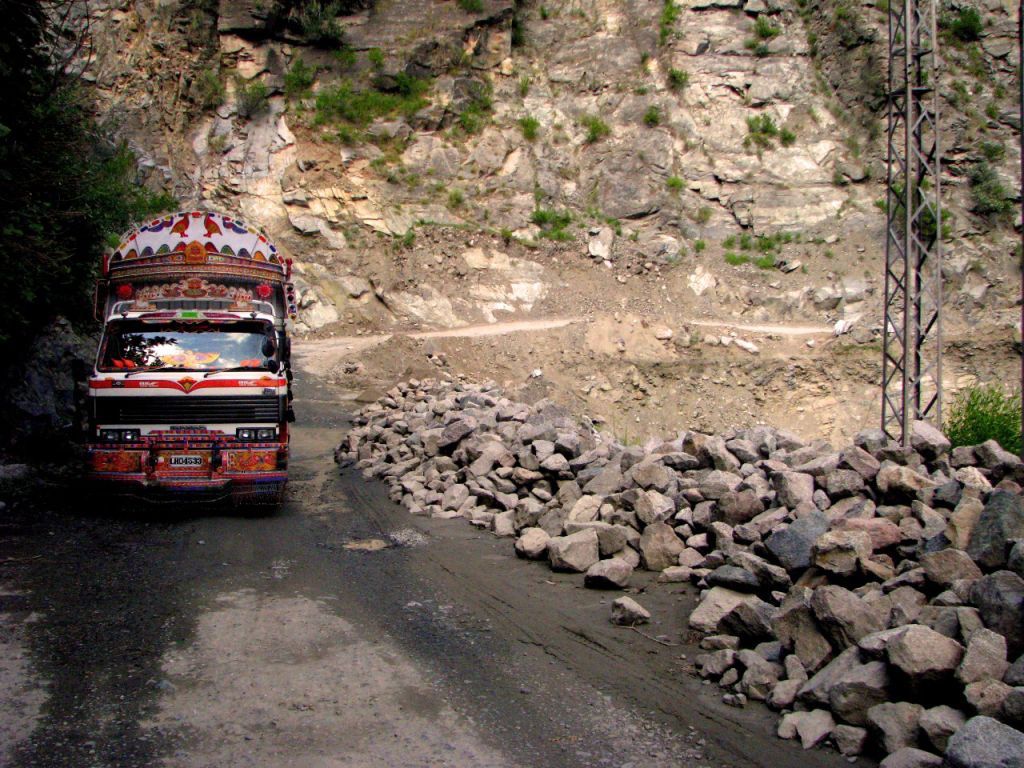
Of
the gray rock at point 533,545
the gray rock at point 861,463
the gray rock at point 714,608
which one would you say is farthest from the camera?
the gray rock at point 533,545

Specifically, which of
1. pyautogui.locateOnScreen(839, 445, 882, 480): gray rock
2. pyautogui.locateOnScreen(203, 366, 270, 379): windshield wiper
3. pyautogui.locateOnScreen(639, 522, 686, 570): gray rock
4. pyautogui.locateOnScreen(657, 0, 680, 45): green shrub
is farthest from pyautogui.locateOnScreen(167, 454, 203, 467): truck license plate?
pyautogui.locateOnScreen(657, 0, 680, 45): green shrub

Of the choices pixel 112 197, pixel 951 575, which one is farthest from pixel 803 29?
pixel 951 575

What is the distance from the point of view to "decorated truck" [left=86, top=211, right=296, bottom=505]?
10289 mm

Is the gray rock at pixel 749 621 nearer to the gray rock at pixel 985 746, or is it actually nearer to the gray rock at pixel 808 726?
the gray rock at pixel 808 726

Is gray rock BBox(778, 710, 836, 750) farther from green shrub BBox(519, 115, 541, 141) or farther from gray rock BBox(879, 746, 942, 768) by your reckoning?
Answer: green shrub BBox(519, 115, 541, 141)

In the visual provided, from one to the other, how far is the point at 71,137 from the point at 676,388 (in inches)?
806

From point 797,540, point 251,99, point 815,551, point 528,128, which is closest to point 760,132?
point 528,128

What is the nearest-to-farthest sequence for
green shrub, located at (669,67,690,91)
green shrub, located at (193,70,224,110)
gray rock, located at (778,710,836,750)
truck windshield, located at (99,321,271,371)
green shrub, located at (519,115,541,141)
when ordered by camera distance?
gray rock, located at (778,710,836,750), truck windshield, located at (99,321,271,371), green shrub, located at (193,70,224,110), green shrub, located at (519,115,541,141), green shrub, located at (669,67,690,91)

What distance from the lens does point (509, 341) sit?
28.1 m

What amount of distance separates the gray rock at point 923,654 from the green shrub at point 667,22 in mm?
37506

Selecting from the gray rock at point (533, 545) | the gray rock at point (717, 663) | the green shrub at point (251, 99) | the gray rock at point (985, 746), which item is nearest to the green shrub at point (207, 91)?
the green shrub at point (251, 99)

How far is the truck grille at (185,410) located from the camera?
33.7 ft

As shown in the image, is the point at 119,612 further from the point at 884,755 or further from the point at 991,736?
the point at 991,736

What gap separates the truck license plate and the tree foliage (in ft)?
9.00
